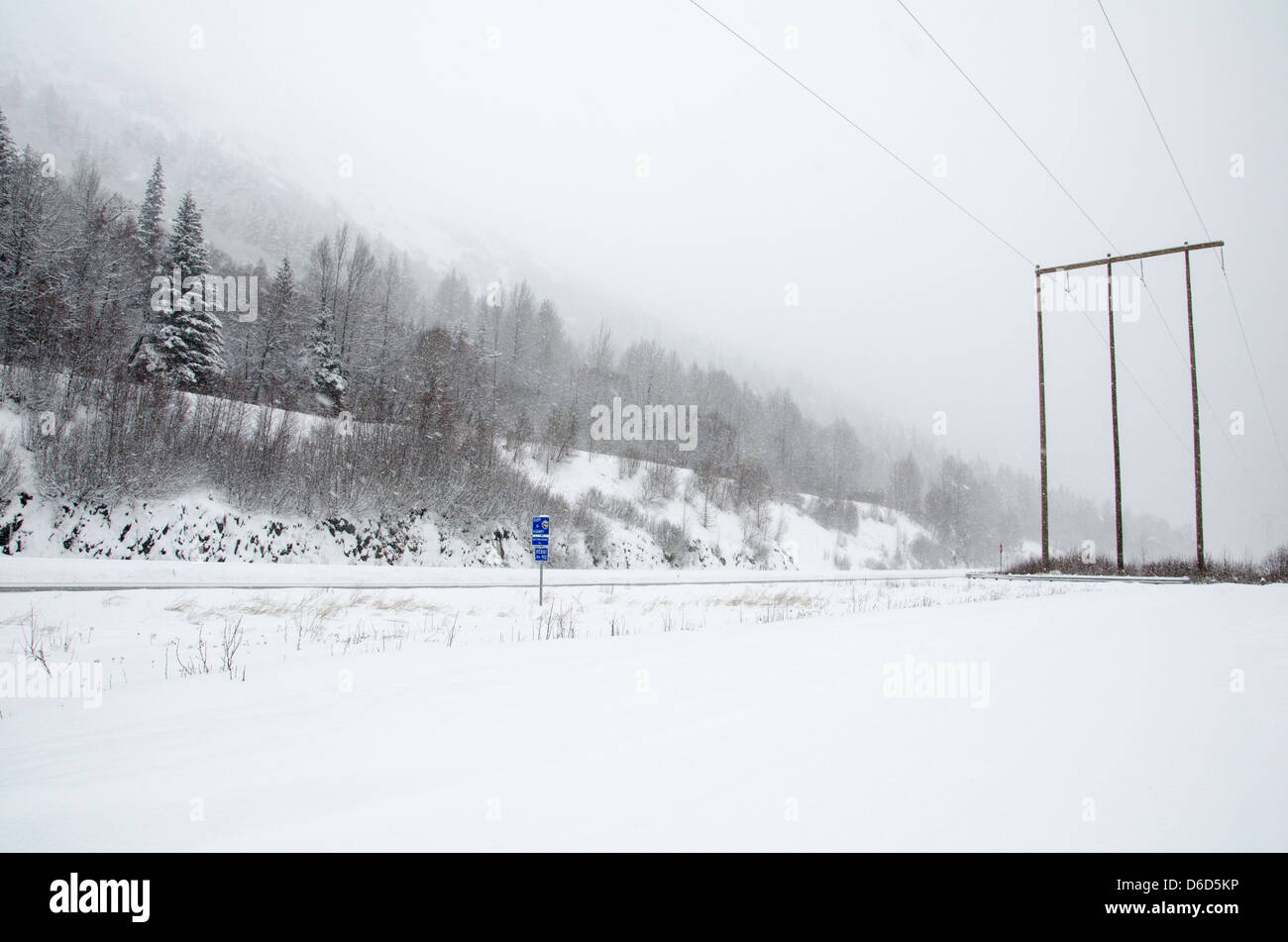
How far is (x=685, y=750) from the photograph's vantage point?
106 inches

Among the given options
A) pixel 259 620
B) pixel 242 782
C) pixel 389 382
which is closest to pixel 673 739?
pixel 242 782

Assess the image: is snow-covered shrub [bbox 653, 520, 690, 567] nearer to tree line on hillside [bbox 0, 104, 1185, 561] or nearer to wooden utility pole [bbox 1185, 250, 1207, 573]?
tree line on hillside [bbox 0, 104, 1185, 561]

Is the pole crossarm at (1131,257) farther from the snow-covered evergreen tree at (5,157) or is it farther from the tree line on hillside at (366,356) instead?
the snow-covered evergreen tree at (5,157)

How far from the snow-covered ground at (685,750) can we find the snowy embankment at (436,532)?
1608 cm

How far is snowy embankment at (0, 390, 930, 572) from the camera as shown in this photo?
58.0 feet

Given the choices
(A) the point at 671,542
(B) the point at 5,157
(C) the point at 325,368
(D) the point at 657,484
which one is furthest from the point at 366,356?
(A) the point at 671,542

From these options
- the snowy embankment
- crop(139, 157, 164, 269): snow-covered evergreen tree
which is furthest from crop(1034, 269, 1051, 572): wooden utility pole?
crop(139, 157, 164, 269): snow-covered evergreen tree

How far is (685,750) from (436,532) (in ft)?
83.9

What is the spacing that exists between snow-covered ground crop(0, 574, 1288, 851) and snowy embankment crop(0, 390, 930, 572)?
52.8 feet

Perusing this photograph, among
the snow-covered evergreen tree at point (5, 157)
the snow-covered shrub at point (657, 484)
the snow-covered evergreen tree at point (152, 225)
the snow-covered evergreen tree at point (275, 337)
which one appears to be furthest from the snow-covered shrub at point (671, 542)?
the snow-covered evergreen tree at point (152, 225)

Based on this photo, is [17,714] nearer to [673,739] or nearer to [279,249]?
[673,739]

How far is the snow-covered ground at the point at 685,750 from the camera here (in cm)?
199

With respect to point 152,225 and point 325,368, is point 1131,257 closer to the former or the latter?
point 325,368

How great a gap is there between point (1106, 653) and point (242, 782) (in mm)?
6532
